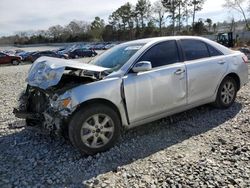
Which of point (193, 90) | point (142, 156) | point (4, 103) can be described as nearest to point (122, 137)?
point (142, 156)

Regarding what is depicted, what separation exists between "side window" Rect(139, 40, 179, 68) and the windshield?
212 millimetres

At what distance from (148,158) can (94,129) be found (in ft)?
2.67

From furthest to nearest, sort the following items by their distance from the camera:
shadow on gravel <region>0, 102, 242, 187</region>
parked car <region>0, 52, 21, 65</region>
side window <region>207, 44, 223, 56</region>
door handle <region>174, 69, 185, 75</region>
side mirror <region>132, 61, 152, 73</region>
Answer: parked car <region>0, 52, 21, 65</region> → side window <region>207, 44, 223, 56</region> → door handle <region>174, 69, 185, 75</region> → side mirror <region>132, 61, 152, 73</region> → shadow on gravel <region>0, 102, 242, 187</region>

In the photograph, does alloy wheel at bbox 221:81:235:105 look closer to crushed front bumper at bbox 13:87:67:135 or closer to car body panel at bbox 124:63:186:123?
car body panel at bbox 124:63:186:123

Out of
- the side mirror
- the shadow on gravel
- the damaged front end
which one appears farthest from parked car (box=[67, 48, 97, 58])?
the side mirror

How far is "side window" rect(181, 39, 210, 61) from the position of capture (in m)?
4.86

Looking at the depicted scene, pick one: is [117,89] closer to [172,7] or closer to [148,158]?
[148,158]

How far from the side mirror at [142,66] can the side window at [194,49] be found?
3.43ft

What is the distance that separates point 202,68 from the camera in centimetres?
489

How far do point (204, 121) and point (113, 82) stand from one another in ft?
6.54

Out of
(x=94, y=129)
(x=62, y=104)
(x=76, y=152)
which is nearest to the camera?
(x=62, y=104)

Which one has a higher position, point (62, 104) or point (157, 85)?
point (157, 85)

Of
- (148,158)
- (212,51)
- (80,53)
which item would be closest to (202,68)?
(212,51)

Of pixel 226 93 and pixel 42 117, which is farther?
pixel 226 93
